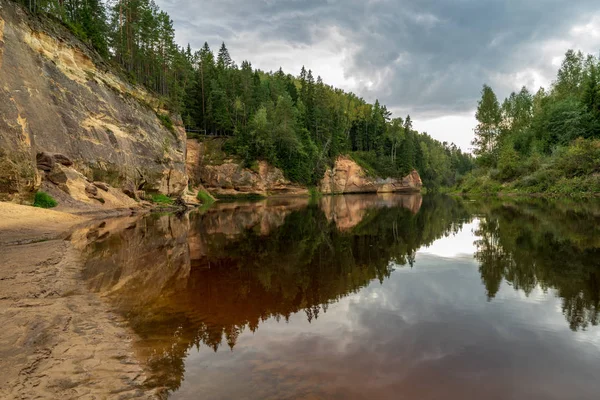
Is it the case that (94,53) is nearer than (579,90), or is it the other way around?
(94,53)

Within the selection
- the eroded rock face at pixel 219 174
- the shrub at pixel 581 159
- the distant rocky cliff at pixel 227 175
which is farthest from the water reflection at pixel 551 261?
the distant rocky cliff at pixel 227 175

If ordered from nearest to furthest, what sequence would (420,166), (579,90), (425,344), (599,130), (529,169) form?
1. (425,344)
2. (599,130)
3. (529,169)
4. (579,90)
5. (420,166)

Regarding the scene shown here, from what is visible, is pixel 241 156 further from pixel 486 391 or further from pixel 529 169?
pixel 486 391

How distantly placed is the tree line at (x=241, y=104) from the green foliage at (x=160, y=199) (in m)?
16.6

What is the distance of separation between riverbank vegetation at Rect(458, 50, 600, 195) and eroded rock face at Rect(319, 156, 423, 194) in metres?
25.4

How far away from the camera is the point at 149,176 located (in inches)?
1426

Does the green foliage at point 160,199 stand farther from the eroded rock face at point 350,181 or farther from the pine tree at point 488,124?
the pine tree at point 488,124

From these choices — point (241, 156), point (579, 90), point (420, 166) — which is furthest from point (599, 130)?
point (420, 166)

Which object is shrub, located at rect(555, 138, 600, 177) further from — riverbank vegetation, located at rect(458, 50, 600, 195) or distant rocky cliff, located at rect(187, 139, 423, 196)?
distant rocky cliff, located at rect(187, 139, 423, 196)

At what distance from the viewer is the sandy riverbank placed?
3.92m

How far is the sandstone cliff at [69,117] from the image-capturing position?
20094 millimetres

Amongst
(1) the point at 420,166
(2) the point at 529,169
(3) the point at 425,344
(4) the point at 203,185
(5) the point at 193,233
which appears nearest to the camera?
(3) the point at 425,344

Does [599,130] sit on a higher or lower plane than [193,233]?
higher

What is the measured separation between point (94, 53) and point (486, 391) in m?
42.1
